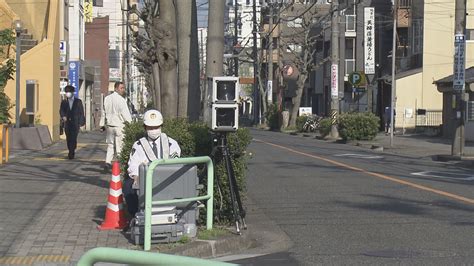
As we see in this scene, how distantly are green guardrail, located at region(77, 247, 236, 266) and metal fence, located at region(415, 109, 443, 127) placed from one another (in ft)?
137

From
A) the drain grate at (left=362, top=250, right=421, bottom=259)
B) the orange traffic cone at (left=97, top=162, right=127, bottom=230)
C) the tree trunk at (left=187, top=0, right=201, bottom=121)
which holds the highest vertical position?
the tree trunk at (left=187, top=0, right=201, bottom=121)

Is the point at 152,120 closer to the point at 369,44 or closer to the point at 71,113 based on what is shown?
the point at 71,113

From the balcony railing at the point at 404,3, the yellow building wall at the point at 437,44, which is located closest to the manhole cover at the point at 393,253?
the yellow building wall at the point at 437,44

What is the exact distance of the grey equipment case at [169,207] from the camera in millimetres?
7832

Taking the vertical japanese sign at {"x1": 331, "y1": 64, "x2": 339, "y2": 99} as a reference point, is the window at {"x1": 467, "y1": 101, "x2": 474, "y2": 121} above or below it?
below

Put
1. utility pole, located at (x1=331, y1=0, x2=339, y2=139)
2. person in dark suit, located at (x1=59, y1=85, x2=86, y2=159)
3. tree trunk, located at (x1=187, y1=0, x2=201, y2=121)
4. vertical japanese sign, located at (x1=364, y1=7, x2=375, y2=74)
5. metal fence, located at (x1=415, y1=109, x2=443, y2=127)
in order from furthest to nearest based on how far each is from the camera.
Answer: metal fence, located at (x1=415, y1=109, x2=443, y2=127)
vertical japanese sign, located at (x1=364, y1=7, x2=375, y2=74)
utility pole, located at (x1=331, y1=0, x2=339, y2=139)
person in dark suit, located at (x1=59, y1=85, x2=86, y2=159)
tree trunk, located at (x1=187, y1=0, x2=201, y2=121)

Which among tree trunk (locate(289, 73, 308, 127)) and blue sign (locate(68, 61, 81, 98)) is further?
tree trunk (locate(289, 73, 308, 127))

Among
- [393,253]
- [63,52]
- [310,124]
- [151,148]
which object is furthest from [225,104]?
[310,124]

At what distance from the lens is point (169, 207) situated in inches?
316

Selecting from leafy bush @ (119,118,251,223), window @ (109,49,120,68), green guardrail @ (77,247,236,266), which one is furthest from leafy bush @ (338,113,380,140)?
window @ (109,49,120,68)

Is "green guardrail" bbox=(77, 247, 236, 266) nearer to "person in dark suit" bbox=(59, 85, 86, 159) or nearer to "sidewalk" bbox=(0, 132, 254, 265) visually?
"sidewalk" bbox=(0, 132, 254, 265)

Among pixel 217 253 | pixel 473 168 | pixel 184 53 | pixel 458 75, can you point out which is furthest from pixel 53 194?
pixel 458 75

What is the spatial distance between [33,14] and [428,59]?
78.7 ft

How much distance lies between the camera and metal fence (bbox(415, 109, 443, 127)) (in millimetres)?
43500
